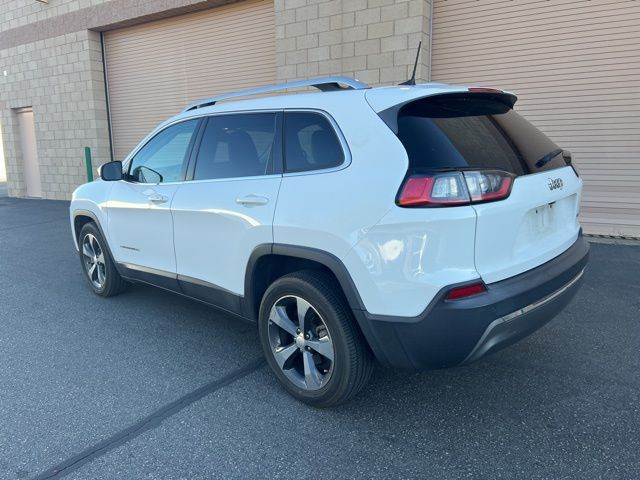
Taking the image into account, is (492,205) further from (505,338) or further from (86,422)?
(86,422)

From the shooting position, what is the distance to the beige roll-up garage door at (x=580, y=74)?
6.73m

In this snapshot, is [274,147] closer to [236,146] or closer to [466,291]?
[236,146]

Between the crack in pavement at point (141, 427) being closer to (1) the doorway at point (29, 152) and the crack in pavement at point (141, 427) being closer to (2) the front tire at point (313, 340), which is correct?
(2) the front tire at point (313, 340)

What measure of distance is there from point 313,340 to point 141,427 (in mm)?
1112

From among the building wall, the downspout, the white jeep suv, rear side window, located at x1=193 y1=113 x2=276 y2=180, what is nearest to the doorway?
the building wall

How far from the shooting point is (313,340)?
2.87 m

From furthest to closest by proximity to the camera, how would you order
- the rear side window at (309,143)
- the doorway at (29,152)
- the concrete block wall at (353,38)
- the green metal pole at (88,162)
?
the doorway at (29,152), the green metal pole at (88,162), the concrete block wall at (353,38), the rear side window at (309,143)

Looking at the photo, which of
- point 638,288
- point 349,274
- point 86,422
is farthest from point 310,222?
point 638,288

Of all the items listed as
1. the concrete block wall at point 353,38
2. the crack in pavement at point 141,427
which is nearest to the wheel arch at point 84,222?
the crack in pavement at point 141,427

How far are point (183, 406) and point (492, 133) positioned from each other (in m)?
2.47

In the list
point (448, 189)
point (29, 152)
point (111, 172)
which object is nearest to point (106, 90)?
point (29, 152)

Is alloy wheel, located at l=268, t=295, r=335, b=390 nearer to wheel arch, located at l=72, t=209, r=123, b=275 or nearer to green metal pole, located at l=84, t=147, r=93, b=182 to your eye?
wheel arch, located at l=72, t=209, r=123, b=275

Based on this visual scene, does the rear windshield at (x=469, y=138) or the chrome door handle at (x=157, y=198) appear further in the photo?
the chrome door handle at (x=157, y=198)

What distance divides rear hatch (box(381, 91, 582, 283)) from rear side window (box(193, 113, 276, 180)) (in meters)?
0.95
